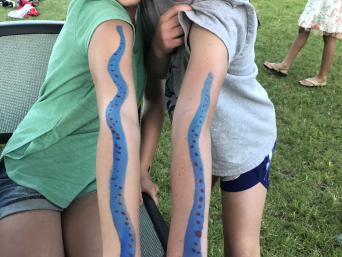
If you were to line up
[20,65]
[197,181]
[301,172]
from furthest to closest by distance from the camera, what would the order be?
[301,172] → [20,65] → [197,181]

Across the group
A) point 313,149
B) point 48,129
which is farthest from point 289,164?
point 48,129

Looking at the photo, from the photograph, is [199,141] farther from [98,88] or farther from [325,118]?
[325,118]

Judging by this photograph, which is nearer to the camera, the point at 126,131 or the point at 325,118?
the point at 126,131

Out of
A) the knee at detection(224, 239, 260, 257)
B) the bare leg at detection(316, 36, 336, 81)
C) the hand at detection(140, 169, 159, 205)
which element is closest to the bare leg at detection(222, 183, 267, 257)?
the knee at detection(224, 239, 260, 257)

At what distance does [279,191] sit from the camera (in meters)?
2.79

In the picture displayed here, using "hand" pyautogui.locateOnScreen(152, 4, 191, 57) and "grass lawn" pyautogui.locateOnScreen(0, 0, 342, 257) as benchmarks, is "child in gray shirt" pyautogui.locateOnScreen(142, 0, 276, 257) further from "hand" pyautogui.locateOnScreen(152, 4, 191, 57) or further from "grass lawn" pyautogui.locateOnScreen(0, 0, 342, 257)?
"grass lawn" pyautogui.locateOnScreen(0, 0, 342, 257)

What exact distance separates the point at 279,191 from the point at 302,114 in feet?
3.46

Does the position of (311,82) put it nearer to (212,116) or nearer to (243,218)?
(243,218)

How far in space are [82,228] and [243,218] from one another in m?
0.49

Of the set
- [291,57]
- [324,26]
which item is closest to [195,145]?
[324,26]

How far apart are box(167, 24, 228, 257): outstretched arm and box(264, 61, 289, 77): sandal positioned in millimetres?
3333

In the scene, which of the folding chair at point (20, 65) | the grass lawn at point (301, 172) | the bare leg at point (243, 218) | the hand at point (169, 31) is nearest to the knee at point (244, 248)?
the bare leg at point (243, 218)

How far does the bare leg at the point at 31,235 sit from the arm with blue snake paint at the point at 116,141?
38 centimetres

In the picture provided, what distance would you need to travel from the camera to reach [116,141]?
42.9 inches
